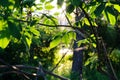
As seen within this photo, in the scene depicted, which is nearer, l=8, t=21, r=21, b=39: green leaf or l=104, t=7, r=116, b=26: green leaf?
l=8, t=21, r=21, b=39: green leaf

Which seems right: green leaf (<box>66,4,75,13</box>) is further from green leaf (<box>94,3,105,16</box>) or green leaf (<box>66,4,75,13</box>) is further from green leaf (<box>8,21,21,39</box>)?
green leaf (<box>8,21,21,39</box>)

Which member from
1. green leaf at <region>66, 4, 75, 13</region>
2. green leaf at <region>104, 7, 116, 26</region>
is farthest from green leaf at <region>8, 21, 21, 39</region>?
green leaf at <region>104, 7, 116, 26</region>

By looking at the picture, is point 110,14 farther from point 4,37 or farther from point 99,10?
point 4,37

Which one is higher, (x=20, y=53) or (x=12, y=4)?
(x=12, y=4)

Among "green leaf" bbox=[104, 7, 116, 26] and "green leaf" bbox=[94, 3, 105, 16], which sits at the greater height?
"green leaf" bbox=[94, 3, 105, 16]

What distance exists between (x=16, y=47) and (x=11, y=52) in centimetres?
23

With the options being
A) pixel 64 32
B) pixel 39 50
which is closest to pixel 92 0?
pixel 64 32

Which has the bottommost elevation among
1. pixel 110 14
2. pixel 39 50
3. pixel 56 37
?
pixel 39 50

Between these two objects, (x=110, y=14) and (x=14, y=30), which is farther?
(x=110, y=14)

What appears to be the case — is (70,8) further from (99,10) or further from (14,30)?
(14,30)

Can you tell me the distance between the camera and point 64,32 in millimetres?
1581

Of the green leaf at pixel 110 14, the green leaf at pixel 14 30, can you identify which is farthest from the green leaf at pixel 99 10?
the green leaf at pixel 14 30

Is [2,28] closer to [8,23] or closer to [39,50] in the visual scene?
[8,23]

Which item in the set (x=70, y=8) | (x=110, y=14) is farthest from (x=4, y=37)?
(x=110, y=14)
